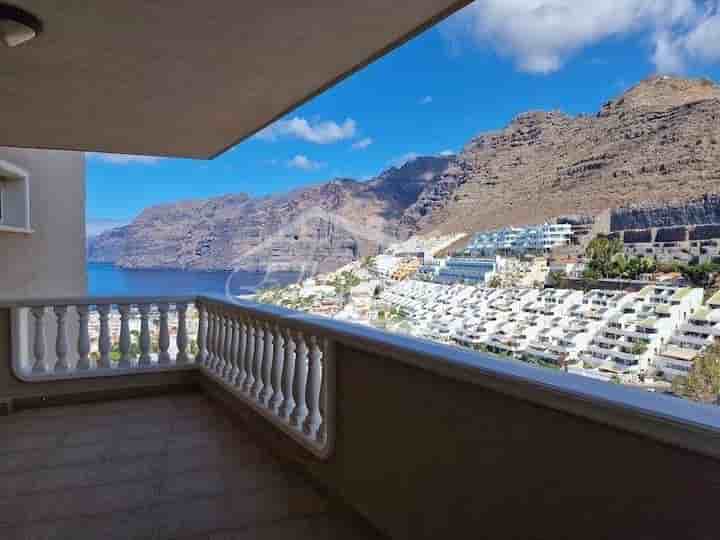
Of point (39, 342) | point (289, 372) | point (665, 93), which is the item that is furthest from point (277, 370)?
point (665, 93)

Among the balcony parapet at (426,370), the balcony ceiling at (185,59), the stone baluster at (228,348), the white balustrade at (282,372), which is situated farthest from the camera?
the stone baluster at (228,348)

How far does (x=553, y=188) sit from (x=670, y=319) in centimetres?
107

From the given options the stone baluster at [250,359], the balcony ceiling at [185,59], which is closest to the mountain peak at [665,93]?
the balcony ceiling at [185,59]

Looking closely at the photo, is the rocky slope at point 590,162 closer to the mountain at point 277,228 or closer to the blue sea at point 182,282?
the mountain at point 277,228

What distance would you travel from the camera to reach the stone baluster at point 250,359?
337 centimetres

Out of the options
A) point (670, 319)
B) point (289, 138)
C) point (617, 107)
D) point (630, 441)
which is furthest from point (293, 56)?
point (289, 138)

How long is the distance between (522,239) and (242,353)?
2.17 metres

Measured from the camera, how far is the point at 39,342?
397 cm

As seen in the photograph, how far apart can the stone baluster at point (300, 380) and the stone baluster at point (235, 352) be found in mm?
1055

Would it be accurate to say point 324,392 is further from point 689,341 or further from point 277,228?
point 277,228

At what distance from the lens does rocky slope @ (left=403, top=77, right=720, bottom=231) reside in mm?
1781

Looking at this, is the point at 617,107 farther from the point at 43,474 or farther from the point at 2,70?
the point at 43,474

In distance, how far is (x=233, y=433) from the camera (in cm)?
332

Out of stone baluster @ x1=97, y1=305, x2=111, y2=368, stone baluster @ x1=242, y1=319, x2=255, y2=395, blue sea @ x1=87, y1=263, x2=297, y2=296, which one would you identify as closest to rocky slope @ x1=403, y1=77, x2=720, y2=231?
stone baluster @ x1=242, y1=319, x2=255, y2=395
